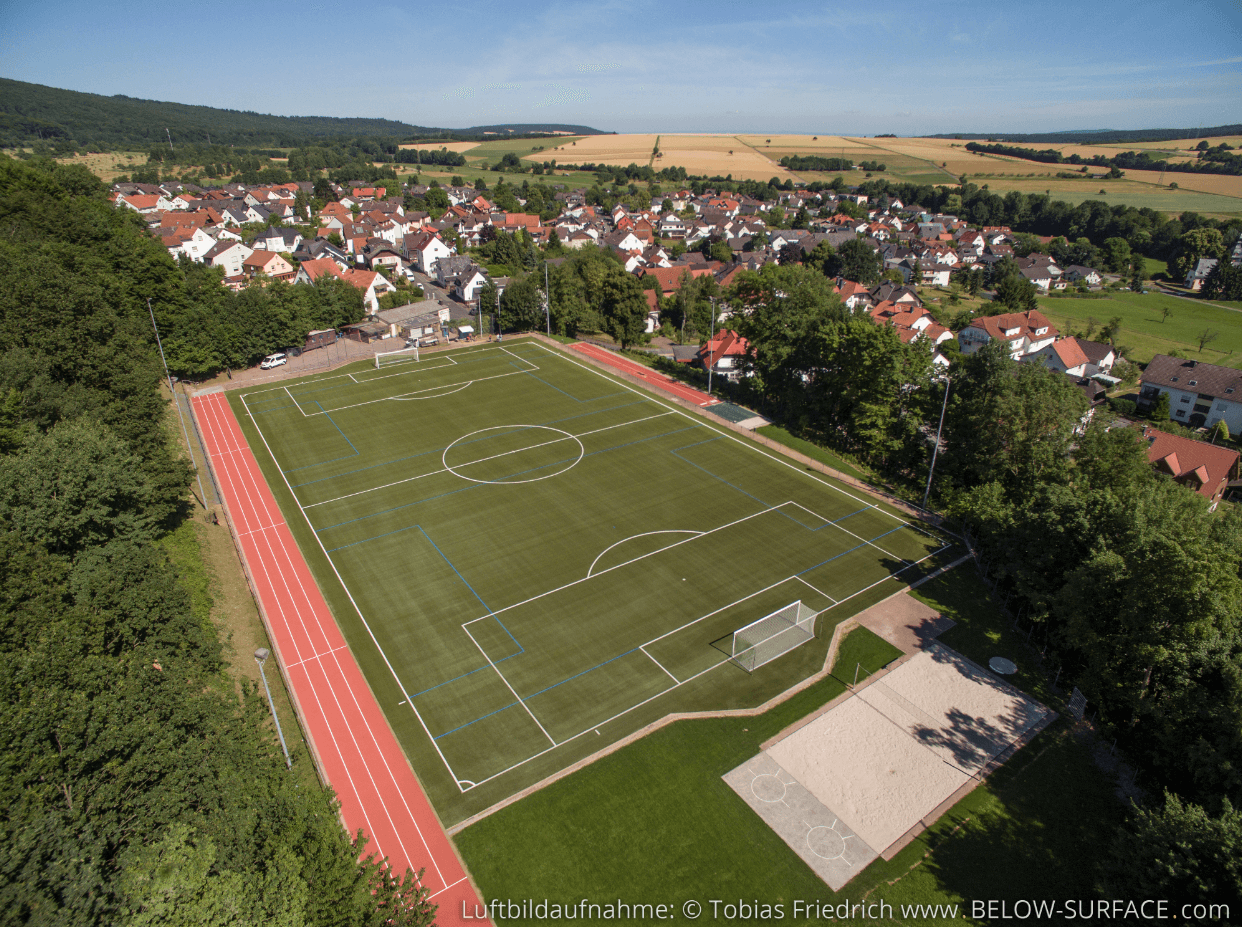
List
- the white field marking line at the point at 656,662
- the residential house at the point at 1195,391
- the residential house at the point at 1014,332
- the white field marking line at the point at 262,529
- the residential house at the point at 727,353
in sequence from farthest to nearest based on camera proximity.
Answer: the residential house at the point at 1014,332
the residential house at the point at 727,353
the residential house at the point at 1195,391
the white field marking line at the point at 262,529
the white field marking line at the point at 656,662

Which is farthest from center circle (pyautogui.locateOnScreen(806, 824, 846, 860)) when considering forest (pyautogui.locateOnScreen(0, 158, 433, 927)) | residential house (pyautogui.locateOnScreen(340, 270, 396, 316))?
residential house (pyautogui.locateOnScreen(340, 270, 396, 316))

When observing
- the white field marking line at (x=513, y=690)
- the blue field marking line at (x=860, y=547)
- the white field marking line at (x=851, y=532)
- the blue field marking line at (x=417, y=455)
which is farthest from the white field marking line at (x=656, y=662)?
the blue field marking line at (x=417, y=455)

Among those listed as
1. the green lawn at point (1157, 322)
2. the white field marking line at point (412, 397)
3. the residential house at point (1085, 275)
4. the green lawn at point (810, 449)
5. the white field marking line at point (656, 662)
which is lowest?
the green lawn at point (1157, 322)

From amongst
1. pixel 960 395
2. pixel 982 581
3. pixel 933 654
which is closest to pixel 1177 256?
pixel 960 395

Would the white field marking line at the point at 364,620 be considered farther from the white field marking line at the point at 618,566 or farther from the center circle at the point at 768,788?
the center circle at the point at 768,788

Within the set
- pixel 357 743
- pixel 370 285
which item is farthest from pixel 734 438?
pixel 370 285

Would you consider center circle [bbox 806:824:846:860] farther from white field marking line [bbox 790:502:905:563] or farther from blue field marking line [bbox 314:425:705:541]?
blue field marking line [bbox 314:425:705:541]
